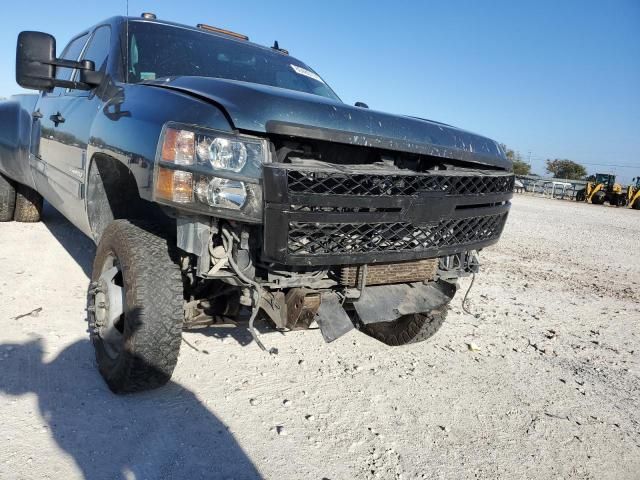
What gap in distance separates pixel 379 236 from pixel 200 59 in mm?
1938

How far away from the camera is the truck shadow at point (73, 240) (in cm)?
481

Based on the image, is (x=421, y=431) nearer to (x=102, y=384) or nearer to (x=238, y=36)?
(x=102, y=384)

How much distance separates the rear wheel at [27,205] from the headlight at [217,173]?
4797 millimetres

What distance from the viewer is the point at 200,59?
336cm

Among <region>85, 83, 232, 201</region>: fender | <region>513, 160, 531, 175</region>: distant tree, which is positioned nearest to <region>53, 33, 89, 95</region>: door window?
<region>85, 83, 232, 201</region>: fender

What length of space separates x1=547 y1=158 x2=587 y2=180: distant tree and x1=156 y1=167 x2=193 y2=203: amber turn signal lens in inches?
2005

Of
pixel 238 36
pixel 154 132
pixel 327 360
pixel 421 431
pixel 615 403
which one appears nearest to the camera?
pixel 154 132

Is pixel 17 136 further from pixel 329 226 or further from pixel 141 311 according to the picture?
pixel 329 226

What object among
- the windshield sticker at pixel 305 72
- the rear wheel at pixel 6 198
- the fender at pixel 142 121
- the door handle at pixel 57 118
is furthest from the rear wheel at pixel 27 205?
the windshield sticker at pixel 305 72

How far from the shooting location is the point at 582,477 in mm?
2307

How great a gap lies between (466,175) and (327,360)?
1515mm

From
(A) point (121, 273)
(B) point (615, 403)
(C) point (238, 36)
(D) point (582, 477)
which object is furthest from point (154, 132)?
(B) point (615, 403)

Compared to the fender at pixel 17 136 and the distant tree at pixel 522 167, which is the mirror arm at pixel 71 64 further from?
the distant tree at pixel 522 167

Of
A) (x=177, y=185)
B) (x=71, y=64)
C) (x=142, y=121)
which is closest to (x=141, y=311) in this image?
(x=177, y=185)
